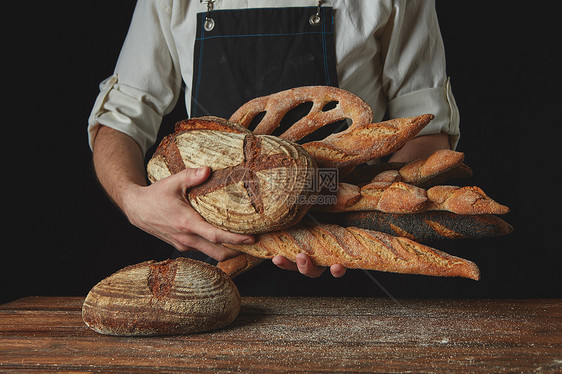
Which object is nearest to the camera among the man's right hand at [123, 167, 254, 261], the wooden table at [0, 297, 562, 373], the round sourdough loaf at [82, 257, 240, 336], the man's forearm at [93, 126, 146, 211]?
the wooden table at [0, 297, 562, 373]

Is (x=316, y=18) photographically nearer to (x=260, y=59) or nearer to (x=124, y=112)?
(x=260, y=59)

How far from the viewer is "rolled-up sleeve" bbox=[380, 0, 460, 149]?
1544 mm

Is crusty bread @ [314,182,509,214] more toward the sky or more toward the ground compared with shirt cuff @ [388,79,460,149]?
more toward the ground

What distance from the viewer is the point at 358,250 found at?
109 cm

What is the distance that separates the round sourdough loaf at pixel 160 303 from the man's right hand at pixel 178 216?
101 millimetres

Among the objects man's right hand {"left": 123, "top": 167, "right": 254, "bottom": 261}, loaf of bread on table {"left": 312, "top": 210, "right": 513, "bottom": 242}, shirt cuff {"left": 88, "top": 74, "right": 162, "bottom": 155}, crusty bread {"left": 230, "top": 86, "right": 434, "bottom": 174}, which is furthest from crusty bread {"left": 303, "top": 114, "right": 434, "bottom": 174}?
shirt cuff {"left": 88, "top": 74, "right": 162, "bottom": 155}

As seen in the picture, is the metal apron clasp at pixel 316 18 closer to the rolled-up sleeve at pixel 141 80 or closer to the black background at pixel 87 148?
the rolled-up sleeve at pixel 141 80

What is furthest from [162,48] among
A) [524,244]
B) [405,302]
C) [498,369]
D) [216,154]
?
[524,244]

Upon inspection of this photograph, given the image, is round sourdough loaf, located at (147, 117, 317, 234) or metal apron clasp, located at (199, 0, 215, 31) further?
metal apron clasp, located at (199, 0, 215, 31)

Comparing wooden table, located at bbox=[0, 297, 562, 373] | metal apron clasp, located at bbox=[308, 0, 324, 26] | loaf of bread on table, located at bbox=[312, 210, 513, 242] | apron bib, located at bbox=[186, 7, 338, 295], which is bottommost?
wooden table, located at bbox=[0, 297, 562, 373]

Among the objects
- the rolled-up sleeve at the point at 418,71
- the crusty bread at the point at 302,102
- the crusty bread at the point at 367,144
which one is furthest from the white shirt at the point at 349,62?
the crusty bread at the point at 367,144

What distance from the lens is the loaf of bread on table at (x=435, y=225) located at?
3.64 feet

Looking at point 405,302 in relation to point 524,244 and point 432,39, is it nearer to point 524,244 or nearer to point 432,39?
point 432,39

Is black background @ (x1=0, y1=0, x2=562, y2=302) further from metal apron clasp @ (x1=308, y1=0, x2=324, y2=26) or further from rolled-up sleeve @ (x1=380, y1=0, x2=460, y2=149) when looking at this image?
metal apron clasp @ (x1=308, y1=0, x2=324, y2=26)
